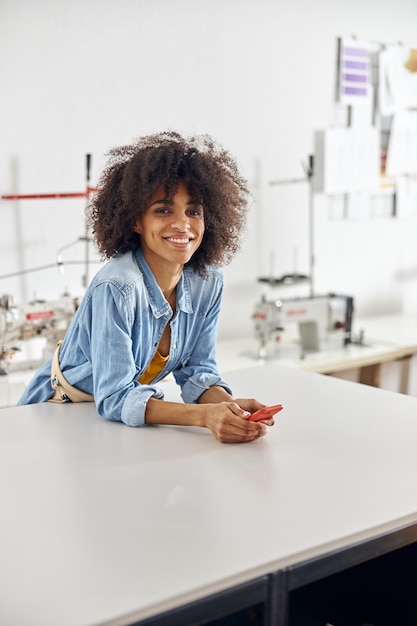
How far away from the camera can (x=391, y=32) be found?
3.75m

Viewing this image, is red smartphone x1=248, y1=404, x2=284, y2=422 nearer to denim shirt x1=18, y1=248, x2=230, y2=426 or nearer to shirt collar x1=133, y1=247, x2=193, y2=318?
denim shirt x1=18, y1=248, x2=230, y2=426

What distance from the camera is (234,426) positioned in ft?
4.61

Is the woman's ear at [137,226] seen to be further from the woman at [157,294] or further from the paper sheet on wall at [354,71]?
the paper sheet on wall at [354,71]

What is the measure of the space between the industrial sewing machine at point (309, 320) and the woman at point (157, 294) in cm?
109

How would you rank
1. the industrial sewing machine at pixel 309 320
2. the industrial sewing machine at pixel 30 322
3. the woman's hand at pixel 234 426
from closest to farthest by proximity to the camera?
the woman's hand at pixel 234 426
the industrial sewing machine at pixel 30 322
the industrial sewing machine at pixel 309 320

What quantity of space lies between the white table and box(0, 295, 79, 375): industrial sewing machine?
2.56ft

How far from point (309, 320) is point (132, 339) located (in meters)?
1.54

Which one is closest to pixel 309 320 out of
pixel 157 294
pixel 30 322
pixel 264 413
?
pixel 30 322

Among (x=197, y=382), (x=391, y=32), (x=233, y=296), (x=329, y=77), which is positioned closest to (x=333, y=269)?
(x=233, y=296)

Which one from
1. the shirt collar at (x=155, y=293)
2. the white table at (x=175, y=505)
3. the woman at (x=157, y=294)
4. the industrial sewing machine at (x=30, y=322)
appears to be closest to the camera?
the white table at (x=175, y=505)

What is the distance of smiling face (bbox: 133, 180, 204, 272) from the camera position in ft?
5.16

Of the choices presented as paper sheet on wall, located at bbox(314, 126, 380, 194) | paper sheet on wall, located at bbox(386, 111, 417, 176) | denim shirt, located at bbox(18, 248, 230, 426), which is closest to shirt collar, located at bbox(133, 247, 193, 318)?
denim shirt, located at bbox(18, 248, 230, 426)

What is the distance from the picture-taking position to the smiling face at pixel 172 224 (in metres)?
1.57

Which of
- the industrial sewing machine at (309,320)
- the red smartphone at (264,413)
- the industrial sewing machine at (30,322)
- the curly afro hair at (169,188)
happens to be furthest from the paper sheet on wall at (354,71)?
the red smartphone at (264,413)
